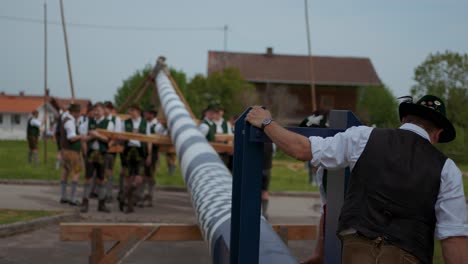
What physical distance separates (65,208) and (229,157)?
2.93m

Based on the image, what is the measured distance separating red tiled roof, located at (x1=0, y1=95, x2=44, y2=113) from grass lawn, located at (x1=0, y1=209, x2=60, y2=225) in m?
75.9

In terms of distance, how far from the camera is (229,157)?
43.3 feet

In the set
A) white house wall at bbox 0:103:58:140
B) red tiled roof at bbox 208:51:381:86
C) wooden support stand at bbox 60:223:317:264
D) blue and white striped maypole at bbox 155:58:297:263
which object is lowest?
white house wall at bbox 0:103:58:140

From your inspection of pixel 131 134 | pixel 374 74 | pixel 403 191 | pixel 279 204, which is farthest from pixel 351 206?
pixel 374 74

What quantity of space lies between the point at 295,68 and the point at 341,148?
55499mm

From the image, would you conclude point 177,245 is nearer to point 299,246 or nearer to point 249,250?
point 299,246

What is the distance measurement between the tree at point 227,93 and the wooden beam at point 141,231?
136 feet

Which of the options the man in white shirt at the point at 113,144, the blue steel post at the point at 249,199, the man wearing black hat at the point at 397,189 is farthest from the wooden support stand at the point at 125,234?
the man in white shirt at the point at 113,144

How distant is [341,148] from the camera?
3.58m

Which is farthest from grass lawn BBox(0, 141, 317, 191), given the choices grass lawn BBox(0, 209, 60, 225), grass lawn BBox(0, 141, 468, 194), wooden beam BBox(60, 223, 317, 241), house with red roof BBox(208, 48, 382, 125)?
house with red roof BBox(208, 48, 382, 125)

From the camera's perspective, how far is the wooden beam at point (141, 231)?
22.3 feet

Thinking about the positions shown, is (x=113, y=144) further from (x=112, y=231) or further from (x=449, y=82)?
(x=449, y=82)

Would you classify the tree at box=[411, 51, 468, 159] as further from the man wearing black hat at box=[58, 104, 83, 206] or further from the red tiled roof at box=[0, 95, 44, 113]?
the red tiled roof at box=[0, 95, 44, 113]

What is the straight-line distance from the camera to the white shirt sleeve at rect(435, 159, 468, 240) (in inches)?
138
